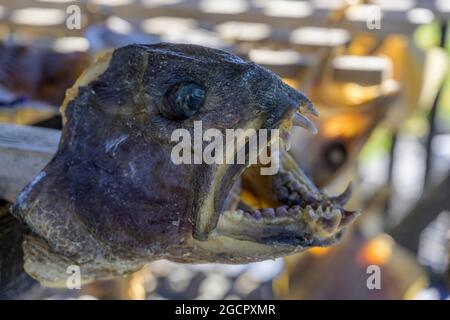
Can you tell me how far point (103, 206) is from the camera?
1.68 meters

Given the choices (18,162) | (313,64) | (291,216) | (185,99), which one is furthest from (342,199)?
(313,64)

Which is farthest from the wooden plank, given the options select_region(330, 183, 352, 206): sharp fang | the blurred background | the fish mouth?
the blurred background

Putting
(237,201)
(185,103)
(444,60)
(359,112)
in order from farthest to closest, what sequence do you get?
(444,60) < (359,112) < (237,201) < (185,103)

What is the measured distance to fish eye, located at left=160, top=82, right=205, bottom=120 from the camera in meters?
1.59

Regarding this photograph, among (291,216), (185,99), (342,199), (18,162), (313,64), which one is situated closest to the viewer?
(185,99)

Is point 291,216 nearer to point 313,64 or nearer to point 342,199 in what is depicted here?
point 342,199

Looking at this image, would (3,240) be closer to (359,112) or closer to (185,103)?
(185,103)

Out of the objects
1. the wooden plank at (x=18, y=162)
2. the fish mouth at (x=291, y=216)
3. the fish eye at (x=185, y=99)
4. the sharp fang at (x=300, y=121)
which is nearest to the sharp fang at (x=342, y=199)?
the fish mouth at (x=291, y=216)

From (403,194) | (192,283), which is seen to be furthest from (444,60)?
(403,194)

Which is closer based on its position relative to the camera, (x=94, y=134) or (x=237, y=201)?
(x=94, y=134)

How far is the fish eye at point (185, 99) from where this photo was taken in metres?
1.59

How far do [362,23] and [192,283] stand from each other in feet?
7.69

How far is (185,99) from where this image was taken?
5.23 feet

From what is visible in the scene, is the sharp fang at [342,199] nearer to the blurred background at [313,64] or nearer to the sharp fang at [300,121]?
the sharp fang at [300,121]
